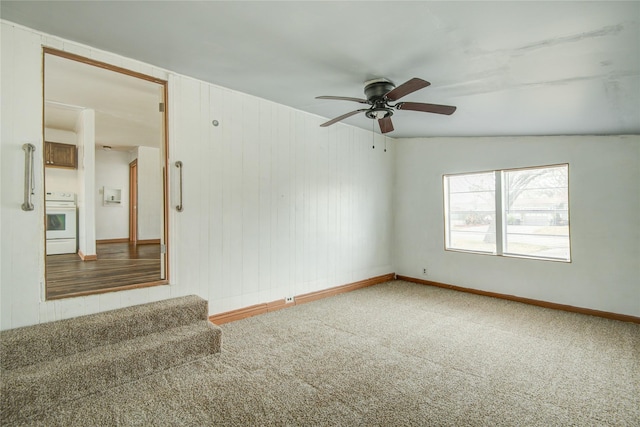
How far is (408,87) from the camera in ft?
7.70

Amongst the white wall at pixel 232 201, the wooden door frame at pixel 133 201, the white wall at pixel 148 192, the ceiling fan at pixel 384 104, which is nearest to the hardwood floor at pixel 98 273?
the white wall at pixel 232 201

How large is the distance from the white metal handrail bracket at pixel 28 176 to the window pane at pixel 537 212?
5504 millimetres

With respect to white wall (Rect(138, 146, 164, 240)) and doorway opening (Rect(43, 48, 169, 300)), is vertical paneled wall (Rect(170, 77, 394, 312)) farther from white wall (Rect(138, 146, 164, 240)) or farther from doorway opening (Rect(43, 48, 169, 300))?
white wall (Rect(138, 146, 164, 240))

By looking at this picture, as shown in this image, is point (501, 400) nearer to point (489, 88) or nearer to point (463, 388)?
point (463, 388)

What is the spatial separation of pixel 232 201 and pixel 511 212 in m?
4.03

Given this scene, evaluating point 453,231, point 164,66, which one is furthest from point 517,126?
point 164,66

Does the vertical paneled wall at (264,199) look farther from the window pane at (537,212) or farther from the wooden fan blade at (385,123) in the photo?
the window pane at (537,212)

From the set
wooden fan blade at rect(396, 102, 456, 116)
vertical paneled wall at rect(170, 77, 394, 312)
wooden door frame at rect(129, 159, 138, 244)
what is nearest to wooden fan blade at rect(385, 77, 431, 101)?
wooden fan blade at rect(396, 102, 456, 116)

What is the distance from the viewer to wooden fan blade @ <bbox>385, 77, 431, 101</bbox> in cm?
221

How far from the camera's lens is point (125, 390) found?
7.21 feet

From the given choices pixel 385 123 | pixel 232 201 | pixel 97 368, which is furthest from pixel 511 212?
pixel 97 368

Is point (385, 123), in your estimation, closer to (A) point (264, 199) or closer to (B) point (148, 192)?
(A) point (264, 199)

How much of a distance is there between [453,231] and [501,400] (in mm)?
3462

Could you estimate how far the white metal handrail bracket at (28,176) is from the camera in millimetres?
2305
